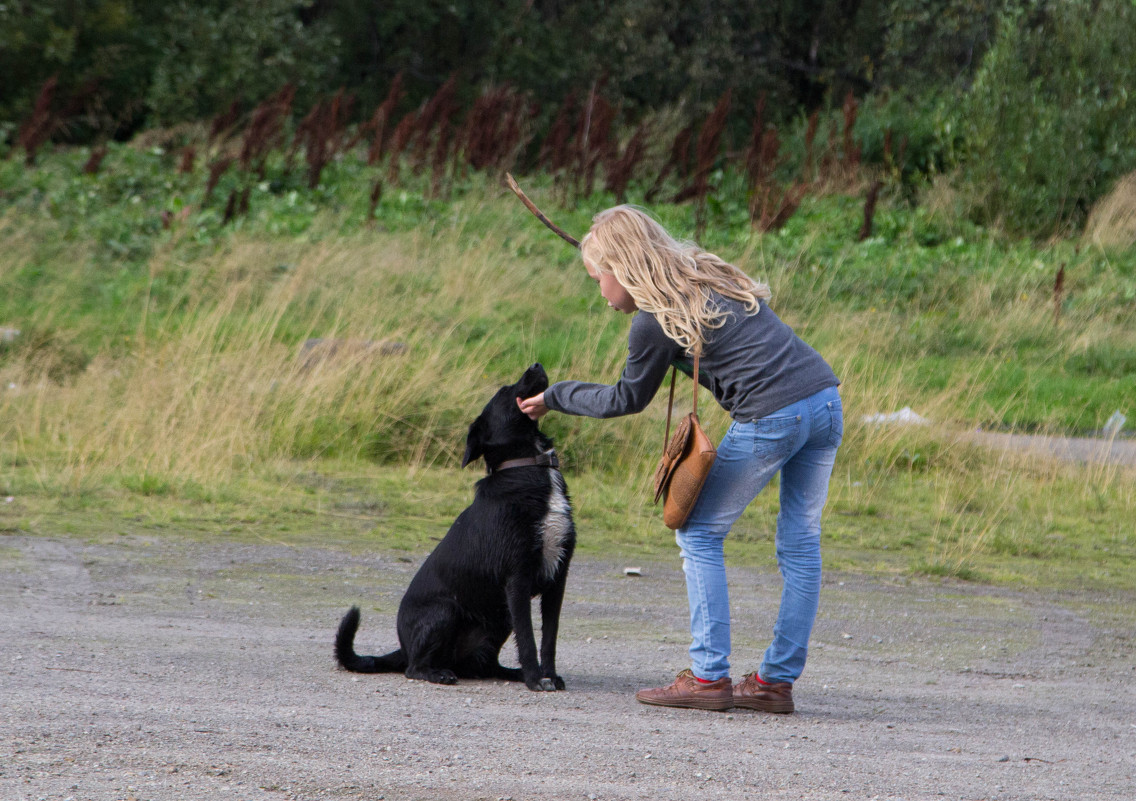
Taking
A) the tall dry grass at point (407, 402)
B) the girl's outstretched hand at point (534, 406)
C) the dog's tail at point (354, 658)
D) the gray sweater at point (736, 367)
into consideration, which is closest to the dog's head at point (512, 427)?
the girl's outstretched hand at point (534, 406)

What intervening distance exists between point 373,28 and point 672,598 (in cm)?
2251

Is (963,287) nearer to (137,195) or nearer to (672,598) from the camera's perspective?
(672,598)

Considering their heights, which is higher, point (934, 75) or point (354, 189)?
point (934, 75)

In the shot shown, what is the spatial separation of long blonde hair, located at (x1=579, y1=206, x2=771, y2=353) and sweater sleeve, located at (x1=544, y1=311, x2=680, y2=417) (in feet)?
0.19

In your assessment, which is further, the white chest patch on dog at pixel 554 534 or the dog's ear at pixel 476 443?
the dog's ear at pixel 476 443

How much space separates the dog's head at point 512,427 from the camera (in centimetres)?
450

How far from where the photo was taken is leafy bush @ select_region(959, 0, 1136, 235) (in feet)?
53.4

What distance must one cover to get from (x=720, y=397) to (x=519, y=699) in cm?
122

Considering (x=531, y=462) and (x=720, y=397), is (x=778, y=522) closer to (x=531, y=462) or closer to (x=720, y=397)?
(x=720, y=397)

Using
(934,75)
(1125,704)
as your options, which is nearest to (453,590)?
(1125,704)

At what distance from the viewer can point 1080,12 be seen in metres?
17.5

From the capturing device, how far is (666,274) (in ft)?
13.3

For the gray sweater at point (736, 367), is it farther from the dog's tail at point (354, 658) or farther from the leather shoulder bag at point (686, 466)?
the dog's tail at point (354, 658)

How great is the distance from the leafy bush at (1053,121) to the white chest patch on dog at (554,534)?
1320 cm
